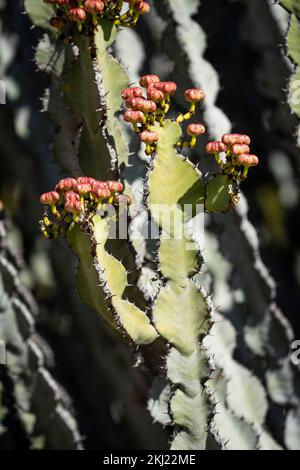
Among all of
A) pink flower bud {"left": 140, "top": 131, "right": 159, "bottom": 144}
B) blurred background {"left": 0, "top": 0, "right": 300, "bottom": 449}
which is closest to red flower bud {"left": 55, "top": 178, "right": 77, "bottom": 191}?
pink flower bud {"left": 140, "top": 131, "right": 159, "bottom": 144}

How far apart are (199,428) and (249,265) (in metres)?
0.67

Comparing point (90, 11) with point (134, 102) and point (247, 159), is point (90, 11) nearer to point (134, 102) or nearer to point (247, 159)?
point (134, 102)

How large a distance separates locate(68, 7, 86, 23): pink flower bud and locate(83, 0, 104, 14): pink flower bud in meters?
0.01

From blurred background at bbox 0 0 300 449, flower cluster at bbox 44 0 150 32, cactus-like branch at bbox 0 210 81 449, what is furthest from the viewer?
blurred background at bbox 0 0 300 449

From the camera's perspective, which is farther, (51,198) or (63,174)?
(63,174)

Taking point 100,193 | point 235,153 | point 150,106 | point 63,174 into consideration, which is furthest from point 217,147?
point 63,174

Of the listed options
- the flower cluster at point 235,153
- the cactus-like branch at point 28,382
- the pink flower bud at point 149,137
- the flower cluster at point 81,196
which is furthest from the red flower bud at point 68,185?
the cactus-like branch at point 28,382

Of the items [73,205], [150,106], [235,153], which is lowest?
[73,205]

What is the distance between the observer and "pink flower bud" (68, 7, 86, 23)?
1803 mm

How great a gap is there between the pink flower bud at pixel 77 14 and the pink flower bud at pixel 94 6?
0.01 meters

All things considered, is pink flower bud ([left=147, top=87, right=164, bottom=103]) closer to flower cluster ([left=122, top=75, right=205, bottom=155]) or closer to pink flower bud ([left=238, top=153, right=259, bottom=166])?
flower cluster ([left=122, top=75, right=205, bottom=155])

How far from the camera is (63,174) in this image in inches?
111

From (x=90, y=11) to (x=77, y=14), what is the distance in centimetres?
3

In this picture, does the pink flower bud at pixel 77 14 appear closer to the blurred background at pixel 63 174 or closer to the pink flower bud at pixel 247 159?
the pink flower bud at pixel 247 159
